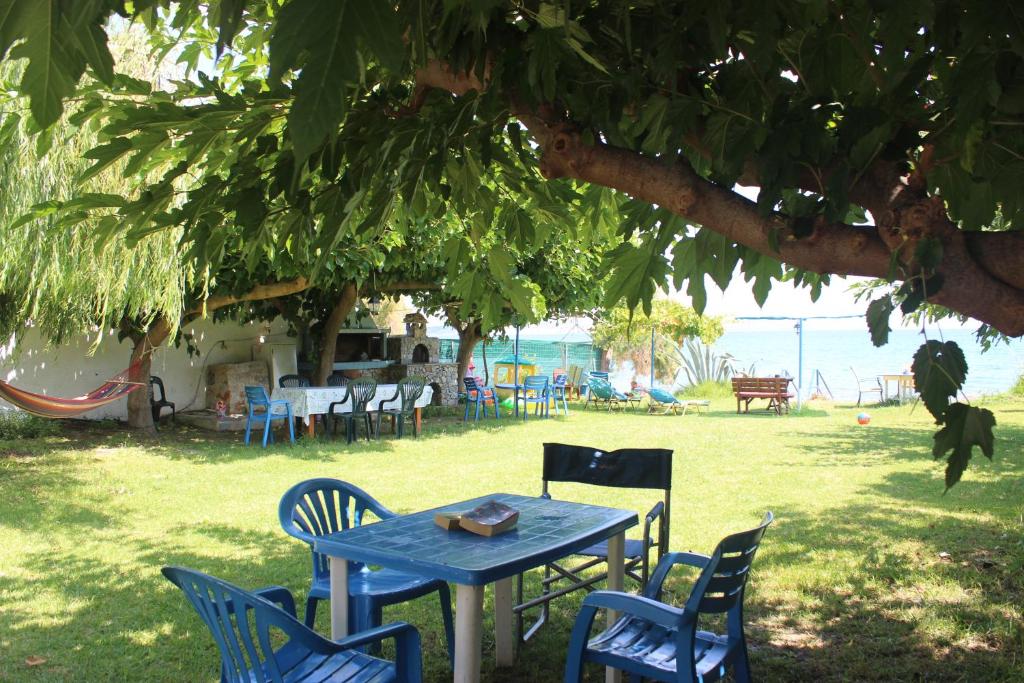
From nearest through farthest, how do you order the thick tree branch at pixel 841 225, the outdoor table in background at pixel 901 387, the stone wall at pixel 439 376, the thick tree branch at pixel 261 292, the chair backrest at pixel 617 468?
1. the thick tree branch at pixel 841 225
2. the chair backrest at pixel 617 468
3. the thick tree branch at pixel 261 292
4. the stone wall at pixel 439 376
5. the outdoor table in background at pixel 901 387

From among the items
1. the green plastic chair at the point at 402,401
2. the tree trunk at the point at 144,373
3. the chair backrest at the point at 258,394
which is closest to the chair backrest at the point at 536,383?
the green plastic chair at the point at 402,401

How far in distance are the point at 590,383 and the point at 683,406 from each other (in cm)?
217

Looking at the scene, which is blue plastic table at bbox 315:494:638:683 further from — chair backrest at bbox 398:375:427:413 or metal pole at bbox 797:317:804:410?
metal pole at bbox 797:317:804:410

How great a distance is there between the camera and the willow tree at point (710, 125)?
1.48 metres

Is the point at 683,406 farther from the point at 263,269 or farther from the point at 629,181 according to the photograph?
the point at 629,181

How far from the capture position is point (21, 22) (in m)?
0.94

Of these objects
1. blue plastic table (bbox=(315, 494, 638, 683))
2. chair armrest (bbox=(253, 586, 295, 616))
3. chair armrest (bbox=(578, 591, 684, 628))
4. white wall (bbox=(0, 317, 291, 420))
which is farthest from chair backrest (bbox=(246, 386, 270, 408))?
chair armrest (bbox=(578, 591, 684, 628))

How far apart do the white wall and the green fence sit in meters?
9.29

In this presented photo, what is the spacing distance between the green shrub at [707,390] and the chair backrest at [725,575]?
1904 cm

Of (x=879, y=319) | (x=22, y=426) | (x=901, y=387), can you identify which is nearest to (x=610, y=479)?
(x=879, y=319)

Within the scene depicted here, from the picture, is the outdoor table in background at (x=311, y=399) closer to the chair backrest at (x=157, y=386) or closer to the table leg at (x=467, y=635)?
the chair backrest at (x=157, y=386)

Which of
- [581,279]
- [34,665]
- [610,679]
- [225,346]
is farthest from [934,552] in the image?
[225,346]

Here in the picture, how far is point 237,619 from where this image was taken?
2133mm

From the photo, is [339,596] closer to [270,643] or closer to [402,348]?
[270,643]
